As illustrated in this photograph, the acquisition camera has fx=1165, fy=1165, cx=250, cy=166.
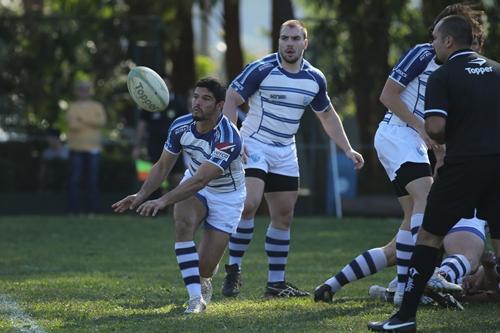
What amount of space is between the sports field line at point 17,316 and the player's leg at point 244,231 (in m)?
1.67

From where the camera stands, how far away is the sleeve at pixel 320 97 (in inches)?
364

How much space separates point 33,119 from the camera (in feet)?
64.3

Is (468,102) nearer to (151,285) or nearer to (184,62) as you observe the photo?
(151,285)

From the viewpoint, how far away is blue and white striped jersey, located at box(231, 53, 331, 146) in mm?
9086

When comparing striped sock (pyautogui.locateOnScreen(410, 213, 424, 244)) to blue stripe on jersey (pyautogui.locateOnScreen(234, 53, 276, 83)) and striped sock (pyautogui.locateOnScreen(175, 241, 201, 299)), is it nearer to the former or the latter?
striped sock (pyautogui.locateOnScreen(175, 241, 201, 299))

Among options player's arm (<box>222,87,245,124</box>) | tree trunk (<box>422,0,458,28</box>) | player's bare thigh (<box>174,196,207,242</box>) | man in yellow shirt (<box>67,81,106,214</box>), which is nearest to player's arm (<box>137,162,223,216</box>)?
player's bare thigh (<box>174,196,207,242</box>)

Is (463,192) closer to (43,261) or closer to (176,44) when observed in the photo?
(43,261)

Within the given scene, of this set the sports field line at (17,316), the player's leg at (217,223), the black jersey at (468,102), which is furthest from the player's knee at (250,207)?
the black jersey at (468,102)

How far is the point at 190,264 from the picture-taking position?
309 inches

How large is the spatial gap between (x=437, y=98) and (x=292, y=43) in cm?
250

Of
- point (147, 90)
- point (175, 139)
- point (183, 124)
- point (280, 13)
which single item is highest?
point (280, 13)

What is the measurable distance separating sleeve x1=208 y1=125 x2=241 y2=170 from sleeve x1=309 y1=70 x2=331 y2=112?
145 cm

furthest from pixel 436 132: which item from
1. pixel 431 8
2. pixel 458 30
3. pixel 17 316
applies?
pixel 431 8

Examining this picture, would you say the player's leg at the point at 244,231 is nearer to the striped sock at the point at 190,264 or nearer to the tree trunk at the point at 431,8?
the striped sock at the point at 190,264
